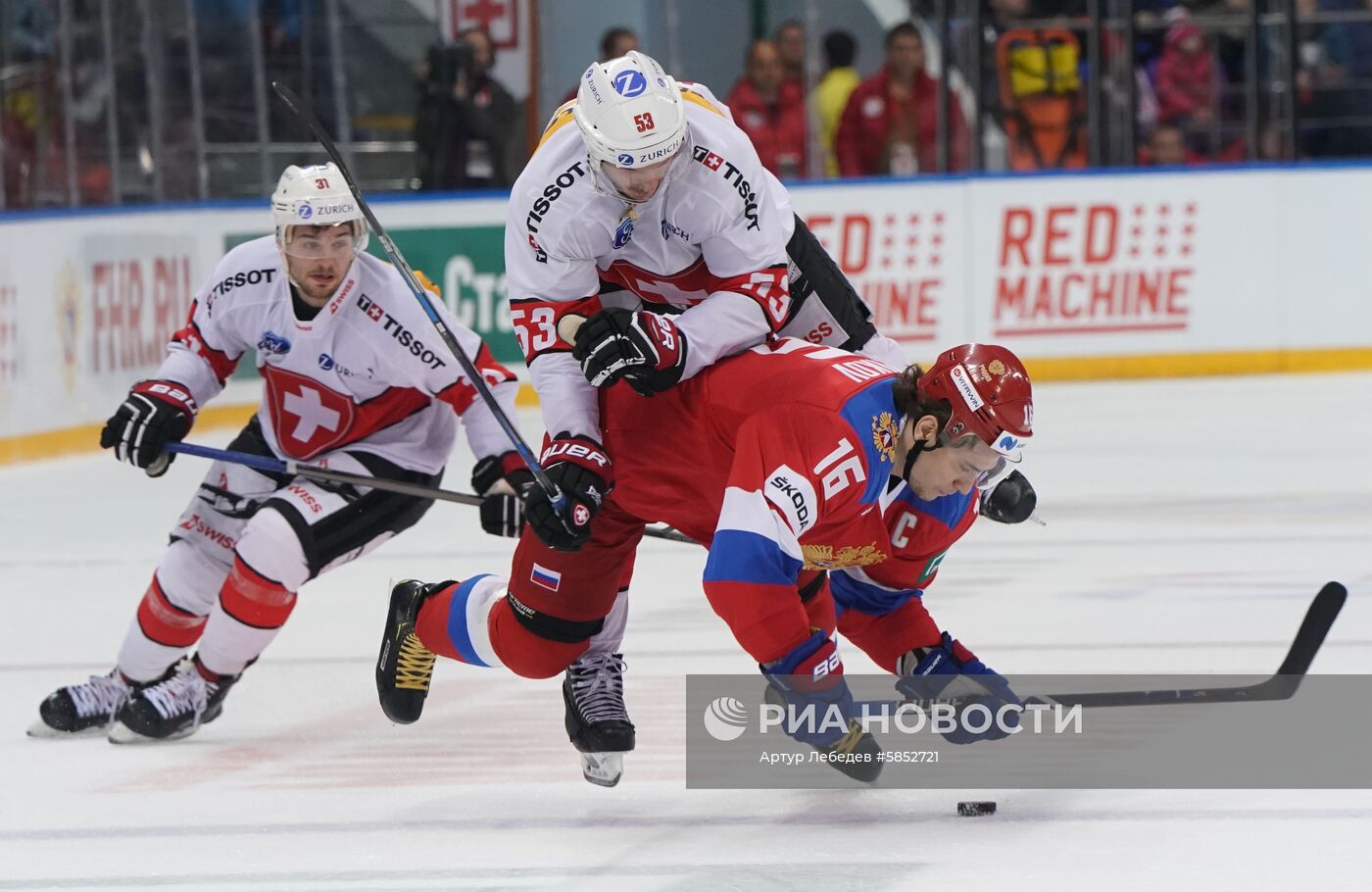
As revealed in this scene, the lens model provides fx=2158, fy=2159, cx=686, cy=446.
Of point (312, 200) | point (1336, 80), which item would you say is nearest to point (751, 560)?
point (312, 200)

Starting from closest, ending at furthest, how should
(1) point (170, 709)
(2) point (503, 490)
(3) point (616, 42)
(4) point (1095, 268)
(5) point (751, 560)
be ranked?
(5) point (751, 560) → (1) point (170, 709) → (2) point (503, 490) → (3) point (616, 42) → (4) point (1095, 268)

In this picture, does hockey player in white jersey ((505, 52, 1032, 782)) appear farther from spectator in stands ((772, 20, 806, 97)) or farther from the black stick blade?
spectator in stands ((772, 20, 806, 97))

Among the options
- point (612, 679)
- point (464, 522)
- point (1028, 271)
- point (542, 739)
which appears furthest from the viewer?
point (1028, 271)

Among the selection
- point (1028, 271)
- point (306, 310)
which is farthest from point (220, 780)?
point (1028, 271)

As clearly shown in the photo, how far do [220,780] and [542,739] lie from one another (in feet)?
2.02

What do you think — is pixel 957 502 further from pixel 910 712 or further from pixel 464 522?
pixel 464 522

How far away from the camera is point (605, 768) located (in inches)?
142

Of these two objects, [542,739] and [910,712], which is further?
[542,739]

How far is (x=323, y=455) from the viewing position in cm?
435

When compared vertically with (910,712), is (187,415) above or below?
above

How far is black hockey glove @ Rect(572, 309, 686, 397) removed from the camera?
3.41 metres

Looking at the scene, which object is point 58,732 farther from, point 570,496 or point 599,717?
point 570,496

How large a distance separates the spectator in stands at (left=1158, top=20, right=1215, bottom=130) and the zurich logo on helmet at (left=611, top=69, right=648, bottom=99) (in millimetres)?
7761

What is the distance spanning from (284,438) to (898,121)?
6.50 m
